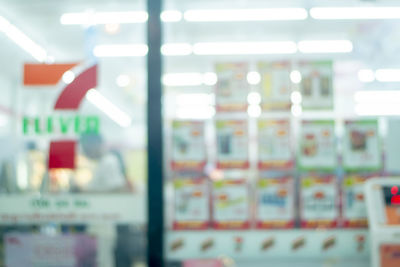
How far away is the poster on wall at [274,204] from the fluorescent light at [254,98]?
1.46ft

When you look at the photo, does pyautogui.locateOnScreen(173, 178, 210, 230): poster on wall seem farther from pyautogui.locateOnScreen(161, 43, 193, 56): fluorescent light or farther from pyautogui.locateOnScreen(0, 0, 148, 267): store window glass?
pyautogui.locateOnScreen(161, 43, 193, 56): fluorescent light

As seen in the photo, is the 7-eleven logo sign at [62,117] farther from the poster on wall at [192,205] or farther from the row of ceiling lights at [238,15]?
the poster on wall at [192,205]

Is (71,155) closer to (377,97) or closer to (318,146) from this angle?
(318,146)

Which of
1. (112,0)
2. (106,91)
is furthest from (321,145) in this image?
(112,0)

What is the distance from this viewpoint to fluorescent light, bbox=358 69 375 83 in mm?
2729

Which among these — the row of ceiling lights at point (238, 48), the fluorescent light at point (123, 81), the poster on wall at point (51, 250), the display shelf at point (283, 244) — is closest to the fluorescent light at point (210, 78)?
the row of ceiling lights at point (238, 48)

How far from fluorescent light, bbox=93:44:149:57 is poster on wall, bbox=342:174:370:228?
142cm

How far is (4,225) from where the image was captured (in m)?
2.76

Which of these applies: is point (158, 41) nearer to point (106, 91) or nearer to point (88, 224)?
point (106, 91)

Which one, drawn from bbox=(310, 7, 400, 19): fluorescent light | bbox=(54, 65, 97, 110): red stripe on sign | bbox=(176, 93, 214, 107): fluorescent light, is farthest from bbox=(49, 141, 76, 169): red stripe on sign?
bbox=(310, 7, 400, 19): fluorescent light

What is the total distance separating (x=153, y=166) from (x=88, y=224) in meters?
0.51

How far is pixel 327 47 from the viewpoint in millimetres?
2762

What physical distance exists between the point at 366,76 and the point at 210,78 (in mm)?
919

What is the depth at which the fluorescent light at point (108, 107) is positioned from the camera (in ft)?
9.20
